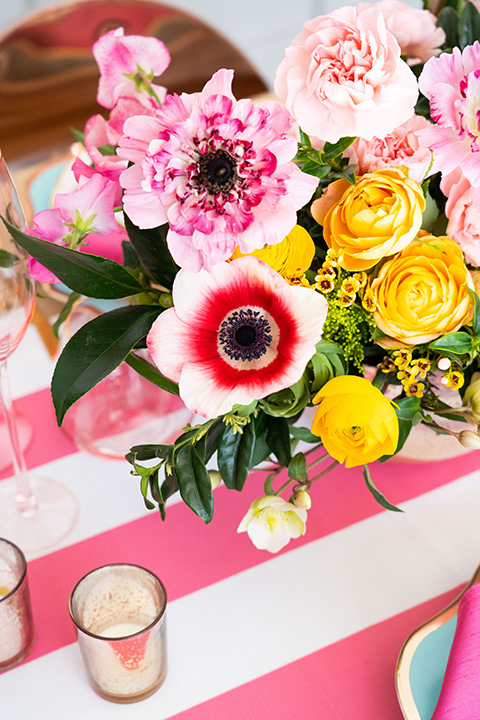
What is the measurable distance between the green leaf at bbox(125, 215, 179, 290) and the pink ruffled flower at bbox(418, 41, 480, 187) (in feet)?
0.58

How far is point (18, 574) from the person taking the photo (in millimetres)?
525

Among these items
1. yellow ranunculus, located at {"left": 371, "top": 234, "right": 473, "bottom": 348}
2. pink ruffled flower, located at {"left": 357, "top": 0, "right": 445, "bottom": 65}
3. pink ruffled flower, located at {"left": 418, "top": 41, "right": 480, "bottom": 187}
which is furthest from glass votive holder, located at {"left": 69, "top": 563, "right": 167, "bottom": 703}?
pink ruffled flower, located at {"left": 357, "top": 0, "right": 445, "bottom": 65}

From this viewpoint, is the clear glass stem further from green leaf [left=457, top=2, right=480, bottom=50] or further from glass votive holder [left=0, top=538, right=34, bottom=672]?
green leaf [left=457, top=2, right=480, bottom=50]

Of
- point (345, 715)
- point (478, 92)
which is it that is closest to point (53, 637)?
point (345, 715)

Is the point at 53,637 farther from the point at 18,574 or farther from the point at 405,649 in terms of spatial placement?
the point at 405,649

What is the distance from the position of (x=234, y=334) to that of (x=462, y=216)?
0.17 m

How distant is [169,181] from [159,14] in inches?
40.9

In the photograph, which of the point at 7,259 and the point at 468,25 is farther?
the point at 468,25

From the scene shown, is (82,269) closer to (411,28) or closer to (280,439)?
(280,439)

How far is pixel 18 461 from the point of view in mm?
615

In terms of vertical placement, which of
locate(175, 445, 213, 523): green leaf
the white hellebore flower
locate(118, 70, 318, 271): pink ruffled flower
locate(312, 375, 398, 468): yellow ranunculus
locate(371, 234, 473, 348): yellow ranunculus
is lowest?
the white hellebore flower

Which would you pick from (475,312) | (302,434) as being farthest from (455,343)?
(302,434)

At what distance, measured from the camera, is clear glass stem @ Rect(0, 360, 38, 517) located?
0.58 meters

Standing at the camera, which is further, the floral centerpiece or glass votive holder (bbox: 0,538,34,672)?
glass votive holder (bbox: 0,538,34,672)
